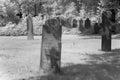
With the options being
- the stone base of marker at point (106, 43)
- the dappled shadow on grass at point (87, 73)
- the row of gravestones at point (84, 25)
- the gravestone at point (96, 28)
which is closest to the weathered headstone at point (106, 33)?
the stone base of marker at point (106, 43)

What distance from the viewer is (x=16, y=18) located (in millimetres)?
48500

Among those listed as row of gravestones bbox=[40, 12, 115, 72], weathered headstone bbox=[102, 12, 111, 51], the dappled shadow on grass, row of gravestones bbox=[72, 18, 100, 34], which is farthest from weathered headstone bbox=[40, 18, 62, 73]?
row of gravestones bbox=[72, 18, 100, 34]

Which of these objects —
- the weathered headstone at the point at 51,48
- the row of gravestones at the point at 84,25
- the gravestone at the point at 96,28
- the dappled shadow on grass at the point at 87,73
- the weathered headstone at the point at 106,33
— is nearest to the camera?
the dappled shadow on grass at the point at 87,73

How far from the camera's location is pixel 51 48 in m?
7.93

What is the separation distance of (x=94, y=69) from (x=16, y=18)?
41.4m

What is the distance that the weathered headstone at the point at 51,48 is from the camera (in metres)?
7.92

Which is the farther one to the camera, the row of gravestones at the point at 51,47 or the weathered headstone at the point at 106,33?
the weathered headstone at the point at 106,33

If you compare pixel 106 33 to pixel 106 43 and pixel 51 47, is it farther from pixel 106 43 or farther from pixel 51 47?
pixel 51 47

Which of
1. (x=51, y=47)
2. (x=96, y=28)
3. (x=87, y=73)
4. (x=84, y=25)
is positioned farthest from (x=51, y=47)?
(x=84, y=25)

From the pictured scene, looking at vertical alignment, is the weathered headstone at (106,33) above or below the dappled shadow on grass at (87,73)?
above

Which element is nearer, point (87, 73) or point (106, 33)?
point (87, 73)

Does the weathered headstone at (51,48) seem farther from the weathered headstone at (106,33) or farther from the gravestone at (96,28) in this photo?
the gravestone at (96,28)

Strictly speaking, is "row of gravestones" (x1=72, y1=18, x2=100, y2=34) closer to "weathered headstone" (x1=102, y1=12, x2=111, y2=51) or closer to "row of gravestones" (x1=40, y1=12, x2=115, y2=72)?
"weathered headstone" (x1=102, y1=12, x2=111, y2=51)

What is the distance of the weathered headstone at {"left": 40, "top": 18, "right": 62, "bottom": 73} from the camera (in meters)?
7.92
